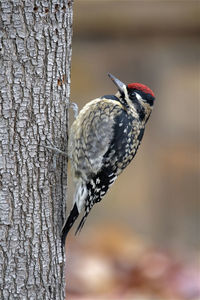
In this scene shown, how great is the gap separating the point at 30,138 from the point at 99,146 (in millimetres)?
868

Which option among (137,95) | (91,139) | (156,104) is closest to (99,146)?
(91,139)

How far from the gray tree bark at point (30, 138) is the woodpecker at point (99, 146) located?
0.51 meters

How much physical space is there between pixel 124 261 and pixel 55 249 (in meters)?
4.45

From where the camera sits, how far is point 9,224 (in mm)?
3602

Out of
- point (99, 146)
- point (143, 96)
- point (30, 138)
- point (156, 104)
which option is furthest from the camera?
point (156, 104)

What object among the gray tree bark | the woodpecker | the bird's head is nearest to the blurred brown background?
the bird's head

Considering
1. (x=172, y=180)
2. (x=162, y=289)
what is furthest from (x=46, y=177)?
(x=172, y=180)

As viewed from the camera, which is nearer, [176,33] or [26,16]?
[26,16]

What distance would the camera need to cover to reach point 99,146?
4.41 meters

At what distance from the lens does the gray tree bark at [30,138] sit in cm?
355

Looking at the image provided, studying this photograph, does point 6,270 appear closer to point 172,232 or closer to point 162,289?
point 162,289

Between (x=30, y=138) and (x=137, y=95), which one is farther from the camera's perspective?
(x=137, y=95)

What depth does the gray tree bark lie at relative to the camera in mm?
3553

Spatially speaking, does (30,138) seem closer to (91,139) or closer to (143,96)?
(91,139)
